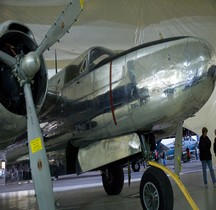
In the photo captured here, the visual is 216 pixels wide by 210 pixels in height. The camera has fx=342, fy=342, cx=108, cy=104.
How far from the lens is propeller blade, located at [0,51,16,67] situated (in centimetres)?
434

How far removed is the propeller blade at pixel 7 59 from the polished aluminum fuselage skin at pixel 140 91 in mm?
618

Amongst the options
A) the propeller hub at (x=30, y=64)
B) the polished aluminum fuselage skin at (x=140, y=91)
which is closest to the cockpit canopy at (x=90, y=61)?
the polished aluminum fuselage skin at (x=140, y=91)

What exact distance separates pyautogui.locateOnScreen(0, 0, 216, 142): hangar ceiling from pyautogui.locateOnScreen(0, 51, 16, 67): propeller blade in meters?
4.69

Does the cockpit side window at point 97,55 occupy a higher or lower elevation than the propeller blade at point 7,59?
higher

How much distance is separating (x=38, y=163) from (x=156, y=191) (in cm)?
158

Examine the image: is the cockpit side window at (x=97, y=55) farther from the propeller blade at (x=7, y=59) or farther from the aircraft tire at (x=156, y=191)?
the aircraft tire at (x=156, y=191)

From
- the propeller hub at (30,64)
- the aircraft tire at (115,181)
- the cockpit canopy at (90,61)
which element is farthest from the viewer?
the aircraft tire at (115,181)

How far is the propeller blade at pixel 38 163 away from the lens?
3.87 metres

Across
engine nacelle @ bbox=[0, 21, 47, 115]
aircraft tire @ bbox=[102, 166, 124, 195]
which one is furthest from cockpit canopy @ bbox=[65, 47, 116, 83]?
aircraft tire @ bbox=[102, 166, 124, 195]

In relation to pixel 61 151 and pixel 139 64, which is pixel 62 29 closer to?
pixel 139 64

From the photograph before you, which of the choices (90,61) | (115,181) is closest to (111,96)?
(90,61)

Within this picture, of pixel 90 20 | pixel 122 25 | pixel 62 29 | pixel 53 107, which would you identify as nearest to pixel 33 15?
pixel 90 20

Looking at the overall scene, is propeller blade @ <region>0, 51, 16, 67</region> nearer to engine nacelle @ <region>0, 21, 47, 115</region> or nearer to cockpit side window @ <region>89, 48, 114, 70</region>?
engine nacelle @ <region>0, 21, 47, 115</region>

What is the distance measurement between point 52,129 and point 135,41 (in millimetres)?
5839
